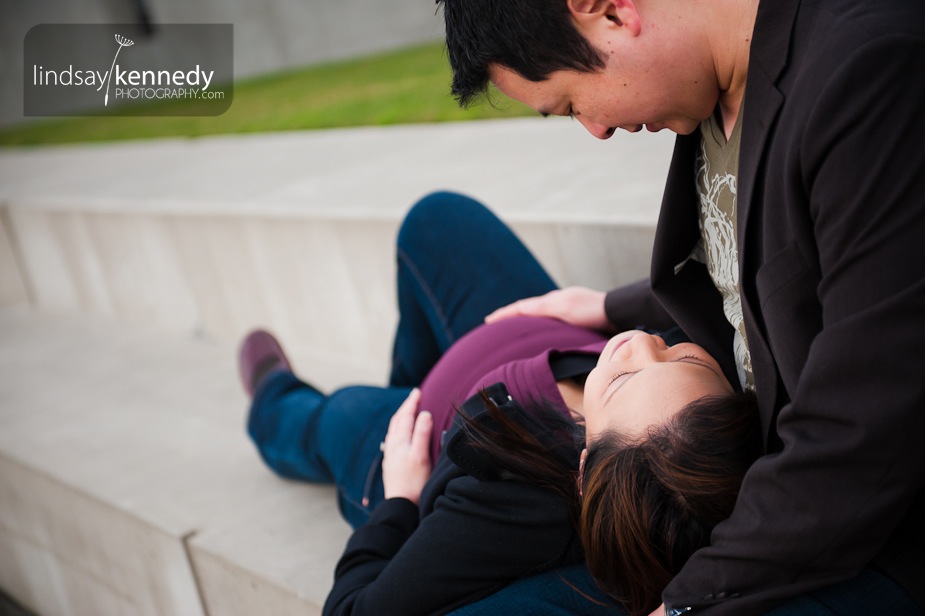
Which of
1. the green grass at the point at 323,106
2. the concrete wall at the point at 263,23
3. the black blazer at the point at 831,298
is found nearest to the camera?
the black blazer at the point at 831,298

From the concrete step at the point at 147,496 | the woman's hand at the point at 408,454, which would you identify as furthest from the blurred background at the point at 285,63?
the woman's hand at the point at 408,454

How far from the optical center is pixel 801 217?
111 cm

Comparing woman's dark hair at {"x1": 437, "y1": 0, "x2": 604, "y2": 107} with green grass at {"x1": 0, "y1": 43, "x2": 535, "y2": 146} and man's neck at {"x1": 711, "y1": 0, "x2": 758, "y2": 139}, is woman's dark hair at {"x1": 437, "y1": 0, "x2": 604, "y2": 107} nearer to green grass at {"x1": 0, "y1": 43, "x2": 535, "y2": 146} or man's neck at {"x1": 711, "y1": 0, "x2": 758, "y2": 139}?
man's neck at {"x1": 711, "y1": 0, "x2": 758, "y2": 139}

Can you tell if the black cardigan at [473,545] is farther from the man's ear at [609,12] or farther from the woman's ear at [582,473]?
the man's ear at [609,12]

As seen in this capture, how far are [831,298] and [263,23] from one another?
35.9 ft

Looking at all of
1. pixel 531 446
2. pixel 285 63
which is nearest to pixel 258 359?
pixel 531 446

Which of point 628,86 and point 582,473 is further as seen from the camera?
point 582,473

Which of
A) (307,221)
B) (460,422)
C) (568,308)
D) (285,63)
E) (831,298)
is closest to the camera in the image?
(831,298)

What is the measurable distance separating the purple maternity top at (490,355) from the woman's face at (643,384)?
0.24 metres

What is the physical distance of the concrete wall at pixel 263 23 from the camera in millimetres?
10039

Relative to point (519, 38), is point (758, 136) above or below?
below

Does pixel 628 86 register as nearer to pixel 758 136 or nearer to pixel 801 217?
pixel 758 136

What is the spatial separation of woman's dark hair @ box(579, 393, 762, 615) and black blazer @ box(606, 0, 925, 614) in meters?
0.08

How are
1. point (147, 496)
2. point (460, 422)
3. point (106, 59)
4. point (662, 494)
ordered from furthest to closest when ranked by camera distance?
1. point (106, 59)
2. point (147, 496)
3. point (460, 422)
4. point (662, 494)
